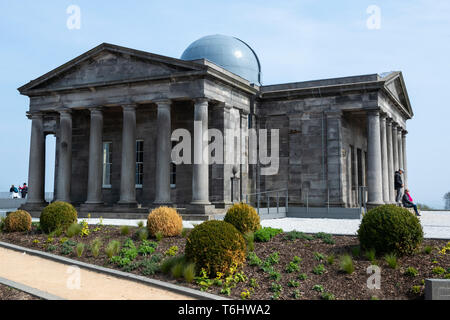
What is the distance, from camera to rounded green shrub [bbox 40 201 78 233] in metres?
16.5

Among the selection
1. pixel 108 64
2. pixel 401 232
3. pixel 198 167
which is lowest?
pixel 401 232

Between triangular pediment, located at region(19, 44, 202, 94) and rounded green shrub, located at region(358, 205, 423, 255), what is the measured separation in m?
13.8

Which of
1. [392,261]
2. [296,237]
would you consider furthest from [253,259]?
[392,261]

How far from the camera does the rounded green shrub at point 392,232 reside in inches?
440

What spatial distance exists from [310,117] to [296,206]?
564 centimetres

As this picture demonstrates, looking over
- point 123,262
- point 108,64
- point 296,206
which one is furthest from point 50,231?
point 296,206

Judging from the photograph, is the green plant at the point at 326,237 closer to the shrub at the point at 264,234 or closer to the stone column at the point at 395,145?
the shrub at the point at 264,234

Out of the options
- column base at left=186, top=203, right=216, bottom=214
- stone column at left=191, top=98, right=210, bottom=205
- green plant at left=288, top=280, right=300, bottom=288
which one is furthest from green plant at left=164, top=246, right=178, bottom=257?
stone column at left=191, top=98, right=210, bottom=205

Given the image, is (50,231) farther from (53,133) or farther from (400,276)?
(53,133)

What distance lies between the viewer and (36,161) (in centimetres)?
2806

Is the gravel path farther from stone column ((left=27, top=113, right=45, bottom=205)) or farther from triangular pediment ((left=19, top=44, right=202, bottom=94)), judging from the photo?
stone column ((left=27, top=113, right=45, bottom=205))

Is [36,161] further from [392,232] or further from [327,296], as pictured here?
[327,296]

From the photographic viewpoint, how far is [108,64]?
2559 centimetres

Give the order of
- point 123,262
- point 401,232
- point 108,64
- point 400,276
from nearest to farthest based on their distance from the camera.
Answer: point 400,276 < point 401,232 < point 123,262 < point 108,64
